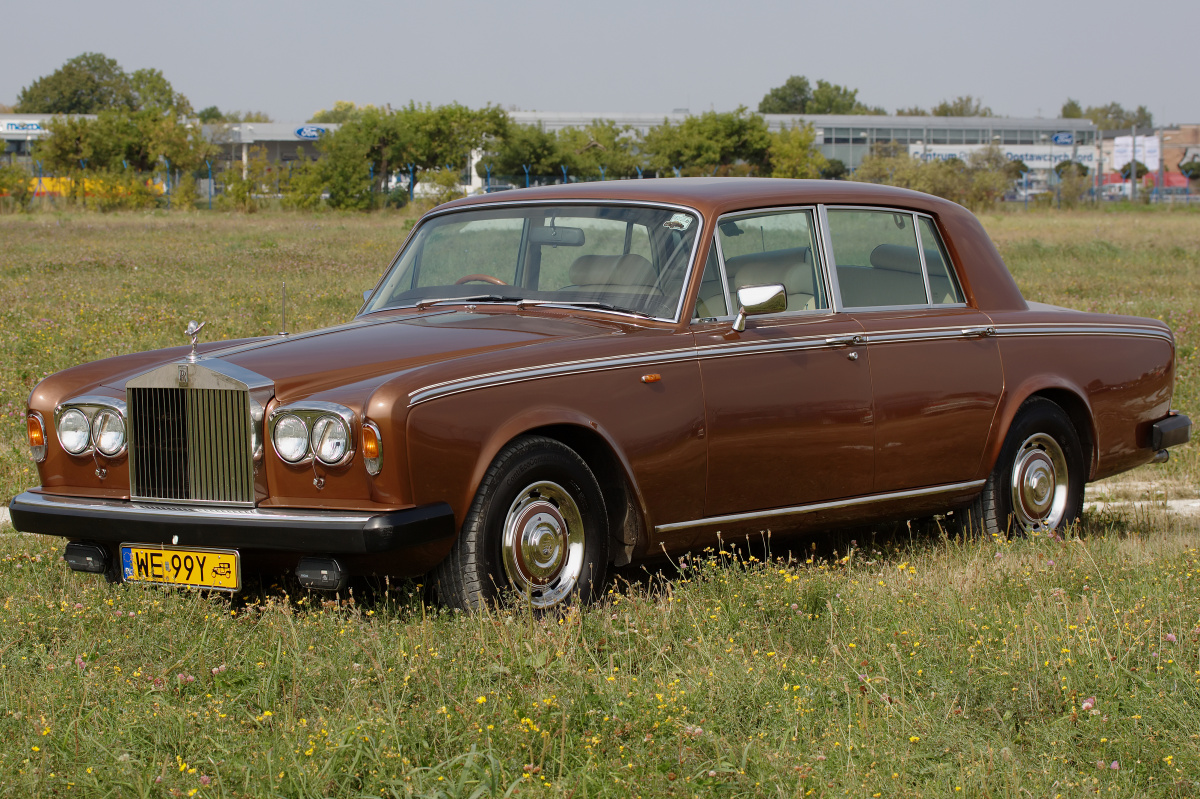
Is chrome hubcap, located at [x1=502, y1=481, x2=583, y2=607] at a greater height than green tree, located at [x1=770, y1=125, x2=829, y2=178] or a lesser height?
lesser

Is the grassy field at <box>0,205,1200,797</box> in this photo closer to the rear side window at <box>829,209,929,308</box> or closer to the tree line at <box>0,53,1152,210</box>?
the rear side window at <box>829,209,929,308</box>

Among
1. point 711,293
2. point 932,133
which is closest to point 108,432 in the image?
point 711,293

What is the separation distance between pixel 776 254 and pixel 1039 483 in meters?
1.90

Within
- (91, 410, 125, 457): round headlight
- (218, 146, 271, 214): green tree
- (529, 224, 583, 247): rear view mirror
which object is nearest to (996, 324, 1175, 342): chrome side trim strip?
(529, 224, 583, 247): rear view mirror

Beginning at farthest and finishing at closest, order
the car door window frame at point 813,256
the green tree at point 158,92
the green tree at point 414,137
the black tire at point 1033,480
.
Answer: the green tree at point 158,92 → the green tree at point 414,137 → the black tire at point 1033,480 → the car door window frame at point 813,256

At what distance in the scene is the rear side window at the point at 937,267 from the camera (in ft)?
20.2

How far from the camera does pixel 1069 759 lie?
3334 mm

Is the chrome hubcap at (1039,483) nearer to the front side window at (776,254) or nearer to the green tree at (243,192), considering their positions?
the front side window at (776,254)

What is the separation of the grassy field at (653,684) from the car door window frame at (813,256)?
1.10 meters

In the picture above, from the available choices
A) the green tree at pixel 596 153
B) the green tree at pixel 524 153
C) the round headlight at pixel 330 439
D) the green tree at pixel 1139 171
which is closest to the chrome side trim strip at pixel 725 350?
the round headlight at pixel 330 439

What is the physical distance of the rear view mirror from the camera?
546cm

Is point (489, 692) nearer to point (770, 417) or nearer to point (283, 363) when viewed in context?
point (283, 363)

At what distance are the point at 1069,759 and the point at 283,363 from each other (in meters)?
2.87

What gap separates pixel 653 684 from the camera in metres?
3.69
